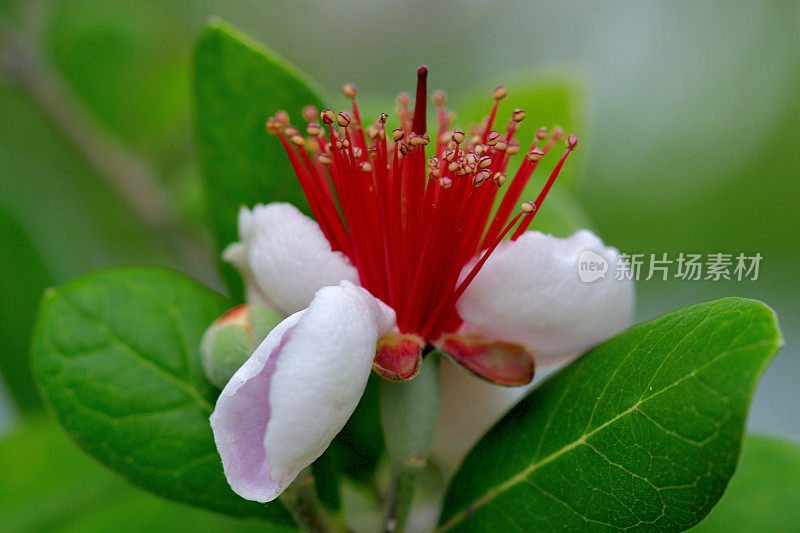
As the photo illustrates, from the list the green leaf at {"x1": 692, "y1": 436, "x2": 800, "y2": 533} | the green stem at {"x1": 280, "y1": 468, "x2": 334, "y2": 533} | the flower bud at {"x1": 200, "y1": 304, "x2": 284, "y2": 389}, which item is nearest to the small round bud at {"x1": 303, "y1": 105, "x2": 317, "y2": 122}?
the flower bud at {"x1": 200, "y1": 304, "x2": 284, "y2": 389}

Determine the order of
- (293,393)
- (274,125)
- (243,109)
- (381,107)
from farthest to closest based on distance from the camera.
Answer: (381,107) → (243,109) → (274,125) → (293,393)

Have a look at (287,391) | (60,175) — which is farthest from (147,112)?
(287,391)

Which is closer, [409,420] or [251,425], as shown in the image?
[251,425]

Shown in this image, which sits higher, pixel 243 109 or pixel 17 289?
pixel 243 109

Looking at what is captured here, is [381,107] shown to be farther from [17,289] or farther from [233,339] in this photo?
[17,289]

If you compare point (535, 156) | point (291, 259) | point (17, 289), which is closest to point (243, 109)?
point (291, 259)

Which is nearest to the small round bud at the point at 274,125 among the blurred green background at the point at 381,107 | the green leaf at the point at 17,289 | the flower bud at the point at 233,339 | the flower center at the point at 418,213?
the flower center at the point at 418,213

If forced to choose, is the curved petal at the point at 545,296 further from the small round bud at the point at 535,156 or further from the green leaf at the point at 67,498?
the green leaf at the point at 67,498

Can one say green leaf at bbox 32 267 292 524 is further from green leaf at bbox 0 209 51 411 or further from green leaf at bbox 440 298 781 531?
green leaf at bbox 0 209 51 411
